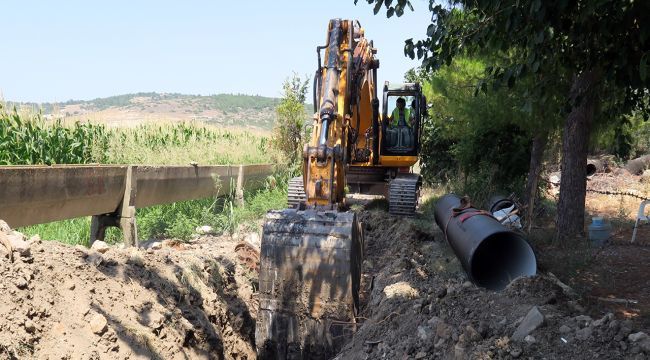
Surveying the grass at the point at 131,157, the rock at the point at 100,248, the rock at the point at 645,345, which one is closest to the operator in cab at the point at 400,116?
the grass at the point at 131,157

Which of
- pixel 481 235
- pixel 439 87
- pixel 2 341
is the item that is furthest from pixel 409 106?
pixel 2 341

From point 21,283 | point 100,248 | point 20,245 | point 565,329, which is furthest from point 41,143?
point 565,329

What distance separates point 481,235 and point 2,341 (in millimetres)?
4420

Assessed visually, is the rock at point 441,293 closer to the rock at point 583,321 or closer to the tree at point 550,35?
the rock at point 583,321

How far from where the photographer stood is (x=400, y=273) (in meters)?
6.79

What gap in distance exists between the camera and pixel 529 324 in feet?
13.6

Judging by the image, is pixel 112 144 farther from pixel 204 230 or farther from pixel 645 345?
pixel 645 345

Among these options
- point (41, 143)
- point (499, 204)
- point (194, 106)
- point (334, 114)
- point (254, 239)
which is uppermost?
point (194, 106)

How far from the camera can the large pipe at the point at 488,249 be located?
6.35m

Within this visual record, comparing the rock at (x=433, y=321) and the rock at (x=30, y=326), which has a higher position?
the rock at (x=30, y=326)

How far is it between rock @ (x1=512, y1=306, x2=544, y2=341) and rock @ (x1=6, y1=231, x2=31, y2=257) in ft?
12.0

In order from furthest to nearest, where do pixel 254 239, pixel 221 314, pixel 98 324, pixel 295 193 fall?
pixel 295 193, pixel 254 239, pixel 221 314, pixel 98 324

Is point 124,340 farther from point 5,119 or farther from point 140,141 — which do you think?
point 140,141

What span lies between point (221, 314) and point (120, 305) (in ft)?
4.98
